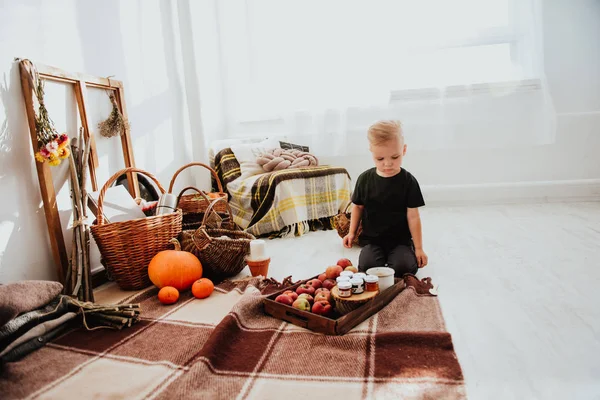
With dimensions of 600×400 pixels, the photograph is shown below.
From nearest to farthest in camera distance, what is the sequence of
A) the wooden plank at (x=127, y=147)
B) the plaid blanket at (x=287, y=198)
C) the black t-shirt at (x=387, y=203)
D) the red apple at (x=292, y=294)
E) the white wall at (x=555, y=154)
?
the red apple at (x=292, y=294) → the black t-shirt at (x=387, y=203) → the wooden plank at (x=127, y=147) → the plaid blanket at (x=287, y=198) → the white wall at (x=555, y=154)

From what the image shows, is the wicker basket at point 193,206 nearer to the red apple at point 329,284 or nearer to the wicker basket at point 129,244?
the wicker basket at point 129,244

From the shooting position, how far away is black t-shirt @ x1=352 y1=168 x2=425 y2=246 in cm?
176

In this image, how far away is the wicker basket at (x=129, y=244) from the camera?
5.41 feet

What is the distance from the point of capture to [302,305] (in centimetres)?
130

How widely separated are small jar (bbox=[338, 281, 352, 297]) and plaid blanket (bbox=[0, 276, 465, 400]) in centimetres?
10

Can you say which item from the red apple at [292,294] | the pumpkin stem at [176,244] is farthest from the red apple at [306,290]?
the pumpkin stem at [176,244]

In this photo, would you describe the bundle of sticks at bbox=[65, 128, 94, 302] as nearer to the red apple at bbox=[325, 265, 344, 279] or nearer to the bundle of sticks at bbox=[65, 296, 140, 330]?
the bundle of sticks at bbox=[65, 296, 140, 330]

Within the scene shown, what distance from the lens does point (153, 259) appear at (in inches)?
66.5

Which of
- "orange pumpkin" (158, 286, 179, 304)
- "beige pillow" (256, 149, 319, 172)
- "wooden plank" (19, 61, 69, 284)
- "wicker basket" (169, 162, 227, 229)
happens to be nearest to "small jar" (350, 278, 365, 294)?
"orange pumpkin" (158, 286, 179, 304)

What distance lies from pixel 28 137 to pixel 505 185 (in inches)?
123

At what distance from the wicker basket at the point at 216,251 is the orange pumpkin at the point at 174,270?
2.6 inches

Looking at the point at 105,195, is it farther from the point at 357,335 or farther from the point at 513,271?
the point at 513,271

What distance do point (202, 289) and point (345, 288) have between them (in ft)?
1.91

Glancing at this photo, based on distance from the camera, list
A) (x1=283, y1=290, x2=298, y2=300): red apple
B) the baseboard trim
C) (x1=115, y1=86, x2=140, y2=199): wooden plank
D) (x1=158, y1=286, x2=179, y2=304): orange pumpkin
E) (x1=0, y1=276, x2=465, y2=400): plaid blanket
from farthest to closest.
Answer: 1. the baseboard trim
2. (x1=115, y1=86, x2=140, y2=199): wooden plank
3. (x1=158, y1=286, x2=179, y2=304): orange pumpkin
4. (x1=283, y1=290, x2=298, y2=300): red apple
5. (x1=0, y1=276, x2=465, y2=400): plaid blanket
